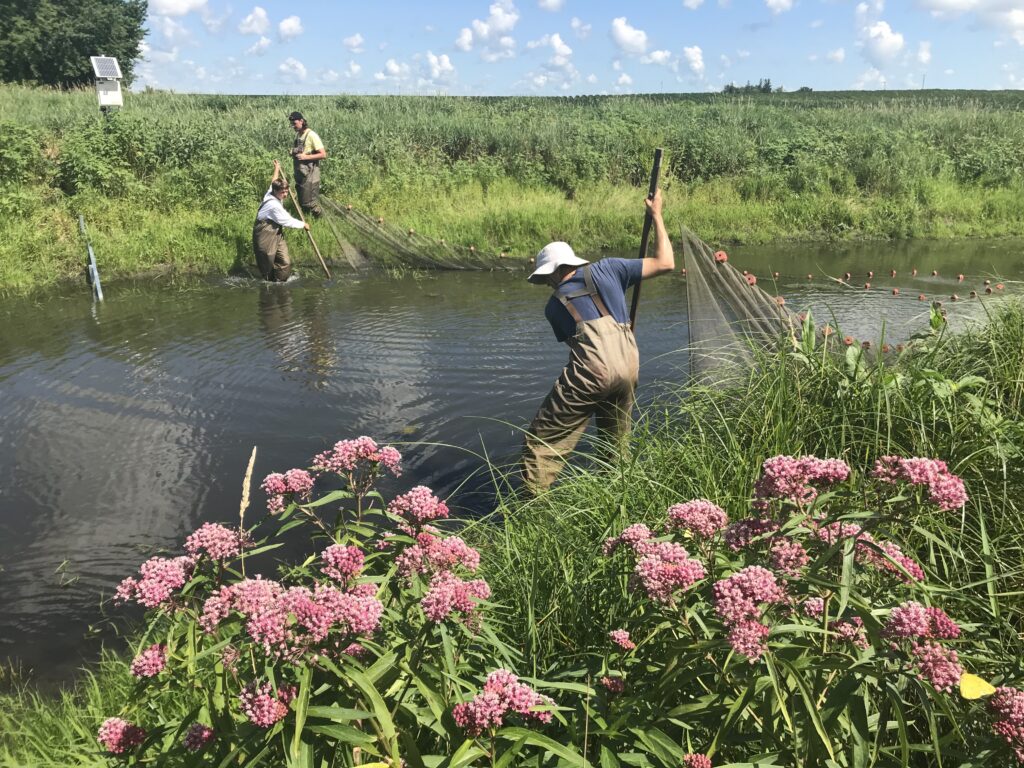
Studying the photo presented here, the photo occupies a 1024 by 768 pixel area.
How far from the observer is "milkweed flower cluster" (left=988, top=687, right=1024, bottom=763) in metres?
1.30

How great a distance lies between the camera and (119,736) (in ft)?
5.00

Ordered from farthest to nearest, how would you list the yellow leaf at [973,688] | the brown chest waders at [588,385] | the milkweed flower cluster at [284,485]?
1. the brown chest waders at [588,385]
2. the milkweed flower cluster at [284,485]
3. the yellow leaf at [973,688]

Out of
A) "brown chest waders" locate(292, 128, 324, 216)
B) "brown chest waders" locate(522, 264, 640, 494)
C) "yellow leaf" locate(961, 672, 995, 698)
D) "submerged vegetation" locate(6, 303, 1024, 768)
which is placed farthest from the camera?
"brown chest waders" locate(292, 128, 324, 216)

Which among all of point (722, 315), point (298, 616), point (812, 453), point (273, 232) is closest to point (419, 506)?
point (298, 616)

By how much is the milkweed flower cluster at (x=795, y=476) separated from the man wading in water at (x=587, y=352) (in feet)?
8.44

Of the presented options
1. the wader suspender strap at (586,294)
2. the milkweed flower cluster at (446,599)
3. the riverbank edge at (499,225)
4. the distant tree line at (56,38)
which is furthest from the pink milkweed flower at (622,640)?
the distant tree line at (56,38)

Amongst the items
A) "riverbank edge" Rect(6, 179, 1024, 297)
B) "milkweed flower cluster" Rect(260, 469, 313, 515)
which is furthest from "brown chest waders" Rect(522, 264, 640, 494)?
"riverbank edge" Rect(6, 179, 1024, 297)

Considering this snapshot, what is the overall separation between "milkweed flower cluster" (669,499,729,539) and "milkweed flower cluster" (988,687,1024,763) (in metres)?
0.62

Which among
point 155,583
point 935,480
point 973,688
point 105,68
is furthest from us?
point 105,68

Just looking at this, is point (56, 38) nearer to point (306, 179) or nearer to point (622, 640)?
point (306, 179)

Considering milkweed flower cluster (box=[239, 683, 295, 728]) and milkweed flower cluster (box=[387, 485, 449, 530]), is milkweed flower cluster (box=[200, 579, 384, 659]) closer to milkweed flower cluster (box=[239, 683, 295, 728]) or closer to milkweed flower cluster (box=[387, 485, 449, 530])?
milkweed flower cluster (box=[239, 683, 295, 728])

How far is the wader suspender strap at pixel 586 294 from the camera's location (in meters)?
4.34

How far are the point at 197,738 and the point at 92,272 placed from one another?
10977 mm

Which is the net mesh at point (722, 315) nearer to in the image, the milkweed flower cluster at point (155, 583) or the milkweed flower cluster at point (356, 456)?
the milkweed flower cluster at point (356, 456)
